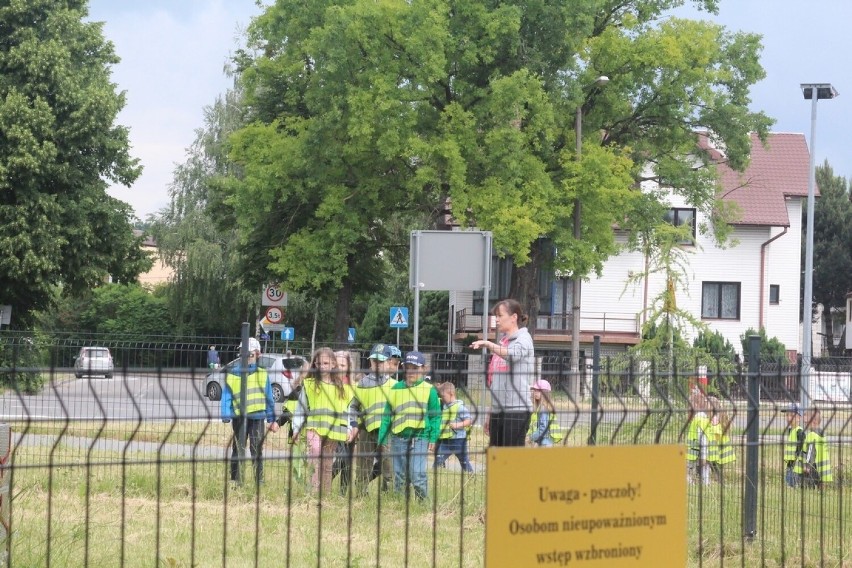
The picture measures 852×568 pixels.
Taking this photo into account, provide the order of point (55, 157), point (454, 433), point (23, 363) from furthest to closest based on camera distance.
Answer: point (55, 157) < point (23, 363) < point (454, 433)

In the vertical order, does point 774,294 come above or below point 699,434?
above

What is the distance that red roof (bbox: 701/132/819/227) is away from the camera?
43.0 meters

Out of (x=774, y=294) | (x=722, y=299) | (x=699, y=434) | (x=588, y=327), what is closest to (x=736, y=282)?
(x=722, y=299)

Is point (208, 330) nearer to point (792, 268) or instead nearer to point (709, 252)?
point (709, 252)

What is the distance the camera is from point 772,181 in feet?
145

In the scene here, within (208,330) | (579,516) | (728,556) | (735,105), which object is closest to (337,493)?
(728,556)

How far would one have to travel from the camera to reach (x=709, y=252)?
44.0m

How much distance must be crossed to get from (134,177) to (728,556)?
1204 inches

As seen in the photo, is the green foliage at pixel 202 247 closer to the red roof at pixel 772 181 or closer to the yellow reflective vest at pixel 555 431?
the red roof at pixel 772 181

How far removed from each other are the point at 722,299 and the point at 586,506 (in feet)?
136

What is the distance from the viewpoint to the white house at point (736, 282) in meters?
43.3

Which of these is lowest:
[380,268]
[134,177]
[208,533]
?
[208,533]

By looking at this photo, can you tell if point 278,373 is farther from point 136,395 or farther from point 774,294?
point 774,294

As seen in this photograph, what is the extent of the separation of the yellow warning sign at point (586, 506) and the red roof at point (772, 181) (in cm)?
3935
